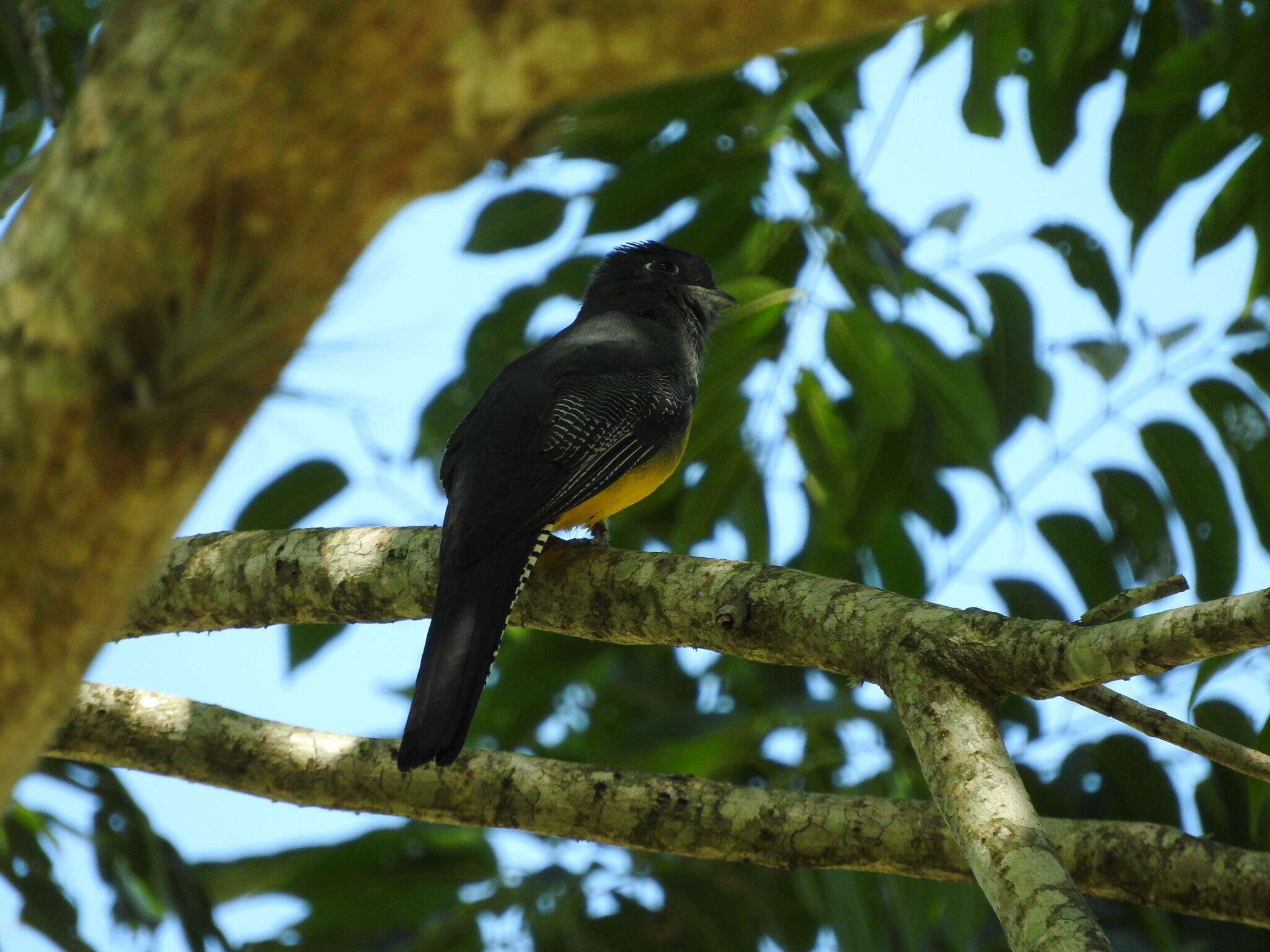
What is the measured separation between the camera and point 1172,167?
3.88 m

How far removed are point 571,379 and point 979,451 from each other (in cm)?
139

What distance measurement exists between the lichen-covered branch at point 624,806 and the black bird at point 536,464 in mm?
270

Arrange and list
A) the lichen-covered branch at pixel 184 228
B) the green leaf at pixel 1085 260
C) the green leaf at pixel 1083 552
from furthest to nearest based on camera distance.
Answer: the green leaf at pixel 1085 260 < the green leaf at pixel 1083 552 < the lichen-covered branch at pixel 184 228

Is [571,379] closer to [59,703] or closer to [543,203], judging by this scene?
[543,203]

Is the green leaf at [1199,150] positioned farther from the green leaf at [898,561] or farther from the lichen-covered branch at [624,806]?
the lichen-covered branch at [624,806]

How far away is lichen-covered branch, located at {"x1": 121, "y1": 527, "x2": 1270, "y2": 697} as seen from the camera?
2.37 meters

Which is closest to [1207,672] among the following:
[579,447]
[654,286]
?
[579,447]

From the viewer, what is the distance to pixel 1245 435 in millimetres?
3992

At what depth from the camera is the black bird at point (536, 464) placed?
3.27 m

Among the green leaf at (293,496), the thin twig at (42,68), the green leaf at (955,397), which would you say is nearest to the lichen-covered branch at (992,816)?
the green leaf at (955,397)

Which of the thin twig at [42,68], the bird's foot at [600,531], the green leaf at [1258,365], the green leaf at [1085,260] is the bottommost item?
the thin twig at [42,68]

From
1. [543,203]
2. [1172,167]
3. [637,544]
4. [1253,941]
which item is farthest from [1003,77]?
[1253,941]

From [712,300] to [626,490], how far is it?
1.44m

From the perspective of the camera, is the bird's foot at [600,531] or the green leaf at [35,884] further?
the bird's foot at [600,531]
